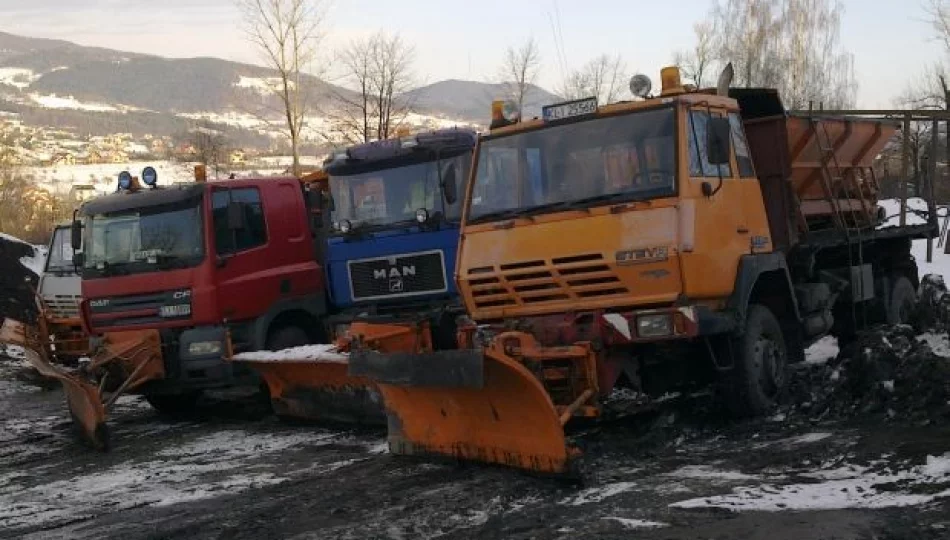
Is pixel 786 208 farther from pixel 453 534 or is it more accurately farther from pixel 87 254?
pixel 87 254

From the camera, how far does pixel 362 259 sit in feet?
35.8

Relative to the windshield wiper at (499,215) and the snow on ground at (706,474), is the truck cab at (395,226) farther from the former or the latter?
the snow on ground at (706,474)

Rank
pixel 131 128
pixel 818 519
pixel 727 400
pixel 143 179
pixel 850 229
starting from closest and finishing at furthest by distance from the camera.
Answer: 1. pixel 818 519
2. pixel 727 400
3. pixel 850 229
4. pixel 143 179
5. pixel 131 128

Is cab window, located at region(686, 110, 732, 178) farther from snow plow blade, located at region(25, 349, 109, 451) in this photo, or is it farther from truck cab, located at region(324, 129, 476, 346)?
snow plow blade, located at region(25, 349, 109, 451)

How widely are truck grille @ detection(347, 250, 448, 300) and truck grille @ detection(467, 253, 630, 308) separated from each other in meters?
2.53

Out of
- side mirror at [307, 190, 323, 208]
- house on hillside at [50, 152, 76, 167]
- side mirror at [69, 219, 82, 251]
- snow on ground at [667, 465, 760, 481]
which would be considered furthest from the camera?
house on hillside at [50, 152, 76, 167]

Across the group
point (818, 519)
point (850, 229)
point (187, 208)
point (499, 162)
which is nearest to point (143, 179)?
point (187, 208)

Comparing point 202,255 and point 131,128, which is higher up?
point 131,128

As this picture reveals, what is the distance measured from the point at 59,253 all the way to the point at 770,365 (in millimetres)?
11446

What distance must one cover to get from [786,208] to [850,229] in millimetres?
1876

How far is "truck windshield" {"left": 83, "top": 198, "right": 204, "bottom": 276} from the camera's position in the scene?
1091 centimetres

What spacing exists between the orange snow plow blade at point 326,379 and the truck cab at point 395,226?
2.16 feet

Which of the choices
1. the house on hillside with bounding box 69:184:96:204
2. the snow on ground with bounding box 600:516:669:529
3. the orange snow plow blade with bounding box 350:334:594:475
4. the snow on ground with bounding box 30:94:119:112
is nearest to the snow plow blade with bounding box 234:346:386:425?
the orange snow plow blade with bounding box 350:334:594:475

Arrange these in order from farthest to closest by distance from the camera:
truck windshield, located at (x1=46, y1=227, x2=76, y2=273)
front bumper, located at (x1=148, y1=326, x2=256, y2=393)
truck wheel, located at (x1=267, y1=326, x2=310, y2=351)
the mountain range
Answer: the mountain range, truck windshield, located at (x1=46, y1=227, x2=76, y2=273), truck wheel, located at (x1=267, y1=326, x2=310, y2=351), front bumper, located at (x1=148, y1=326, x2=256, y2=393)
